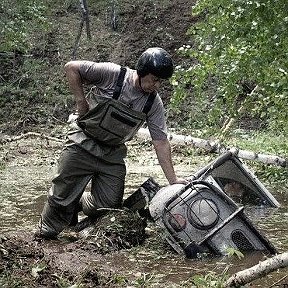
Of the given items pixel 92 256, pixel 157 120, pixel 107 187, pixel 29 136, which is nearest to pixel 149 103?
pixel 157 120

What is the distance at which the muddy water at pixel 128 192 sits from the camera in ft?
15.8

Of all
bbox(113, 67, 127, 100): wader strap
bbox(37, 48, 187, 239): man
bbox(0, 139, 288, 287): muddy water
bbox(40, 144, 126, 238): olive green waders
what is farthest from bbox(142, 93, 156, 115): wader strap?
bbox(0, 139, 288, 287): muddy water

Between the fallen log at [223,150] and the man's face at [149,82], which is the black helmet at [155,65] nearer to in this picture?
the man's face at [149,82]

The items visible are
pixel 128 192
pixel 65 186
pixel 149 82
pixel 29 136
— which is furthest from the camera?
A: pixel 29 136

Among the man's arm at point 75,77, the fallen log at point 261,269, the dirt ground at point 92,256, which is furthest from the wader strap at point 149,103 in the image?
the fallen log at point 261,269

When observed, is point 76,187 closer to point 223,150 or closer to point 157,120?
point 157,120

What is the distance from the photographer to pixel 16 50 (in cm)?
2086

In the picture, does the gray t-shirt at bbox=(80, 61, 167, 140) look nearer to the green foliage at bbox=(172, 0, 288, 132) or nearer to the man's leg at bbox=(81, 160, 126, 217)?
the man's leg at bbox=(81, 160, 126, 217)

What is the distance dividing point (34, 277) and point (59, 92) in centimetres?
1582

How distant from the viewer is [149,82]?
5285 mm

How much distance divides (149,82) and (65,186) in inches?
53.4

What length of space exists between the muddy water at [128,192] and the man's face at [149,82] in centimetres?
148

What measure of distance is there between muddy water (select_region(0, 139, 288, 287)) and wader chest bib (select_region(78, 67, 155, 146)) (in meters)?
1.12

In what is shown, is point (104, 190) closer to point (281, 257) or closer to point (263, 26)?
point (263, 26)
